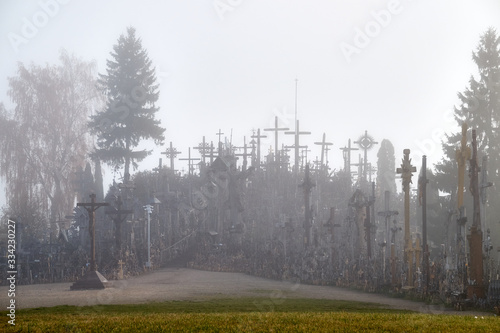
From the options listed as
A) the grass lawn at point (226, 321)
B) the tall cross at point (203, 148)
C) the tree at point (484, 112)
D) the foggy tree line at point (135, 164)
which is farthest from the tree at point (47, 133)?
the grass lawn at point (226, 321)

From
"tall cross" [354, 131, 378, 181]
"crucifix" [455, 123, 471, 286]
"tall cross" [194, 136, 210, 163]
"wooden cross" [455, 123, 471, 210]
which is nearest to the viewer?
"crucifix" [455, 123, 471, 286]

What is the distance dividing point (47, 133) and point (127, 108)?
6.89m

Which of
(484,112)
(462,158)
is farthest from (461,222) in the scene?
(484,112)

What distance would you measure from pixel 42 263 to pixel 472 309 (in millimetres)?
20684

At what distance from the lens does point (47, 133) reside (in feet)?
179

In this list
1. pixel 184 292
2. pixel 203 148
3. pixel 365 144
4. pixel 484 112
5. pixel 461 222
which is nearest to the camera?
pixel 461 222

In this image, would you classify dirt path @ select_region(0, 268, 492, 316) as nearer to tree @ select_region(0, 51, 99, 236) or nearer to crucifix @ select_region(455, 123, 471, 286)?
crucifix @ select_region(455, 123, 471, 286)

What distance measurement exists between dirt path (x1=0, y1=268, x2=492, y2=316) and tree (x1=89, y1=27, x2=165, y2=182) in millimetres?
22917

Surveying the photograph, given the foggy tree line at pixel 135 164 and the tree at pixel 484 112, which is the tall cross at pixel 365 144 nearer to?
the foggy tree line at pixel 135 164

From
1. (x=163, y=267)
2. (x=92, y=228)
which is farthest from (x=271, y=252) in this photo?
(x=92, y=228)

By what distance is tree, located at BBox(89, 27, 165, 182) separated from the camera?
2074 inches
